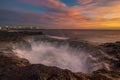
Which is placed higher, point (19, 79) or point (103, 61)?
point (19, 79)

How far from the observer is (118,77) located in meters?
9.87

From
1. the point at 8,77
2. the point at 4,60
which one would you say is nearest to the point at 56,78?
the point at 8,77

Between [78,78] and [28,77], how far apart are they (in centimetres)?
251

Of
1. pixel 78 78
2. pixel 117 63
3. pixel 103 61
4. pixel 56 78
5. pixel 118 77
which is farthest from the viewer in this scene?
pixel 103 61

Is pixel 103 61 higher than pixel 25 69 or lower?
lower

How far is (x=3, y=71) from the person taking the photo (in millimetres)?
8969

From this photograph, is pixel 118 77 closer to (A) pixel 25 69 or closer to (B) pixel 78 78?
(B) pixel 78 78

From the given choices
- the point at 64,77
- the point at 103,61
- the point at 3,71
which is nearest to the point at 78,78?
the point at 64,77

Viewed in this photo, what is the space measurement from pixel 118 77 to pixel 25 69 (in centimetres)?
553

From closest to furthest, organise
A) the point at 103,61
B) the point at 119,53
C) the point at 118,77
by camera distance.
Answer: the point at 118,77 → the point at 103,61 → the point at 119,53

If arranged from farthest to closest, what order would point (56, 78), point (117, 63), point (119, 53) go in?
point (119, 53) → point (117, 63) → point (56, 78)

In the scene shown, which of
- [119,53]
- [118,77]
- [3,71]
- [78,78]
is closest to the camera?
[78,78]

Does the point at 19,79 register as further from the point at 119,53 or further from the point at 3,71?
the point at 119,53

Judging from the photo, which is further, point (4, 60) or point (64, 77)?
point (4, 60)
